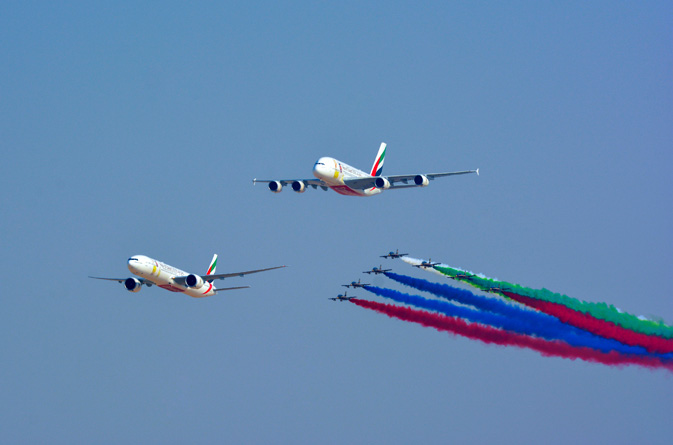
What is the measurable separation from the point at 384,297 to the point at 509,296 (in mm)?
15421

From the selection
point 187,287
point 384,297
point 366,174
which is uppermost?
point 366,174

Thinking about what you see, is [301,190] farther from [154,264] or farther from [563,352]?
[563,352]

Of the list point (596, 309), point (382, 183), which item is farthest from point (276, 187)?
point (596, 309)

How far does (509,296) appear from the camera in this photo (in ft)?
322

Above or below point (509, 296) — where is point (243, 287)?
below

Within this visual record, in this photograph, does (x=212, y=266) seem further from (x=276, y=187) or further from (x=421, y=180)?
(x=421, y=180)

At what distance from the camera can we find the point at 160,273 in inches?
4043

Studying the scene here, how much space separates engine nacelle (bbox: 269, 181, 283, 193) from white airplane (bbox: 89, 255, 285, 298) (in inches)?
378

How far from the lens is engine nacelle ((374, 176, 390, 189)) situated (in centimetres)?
10138

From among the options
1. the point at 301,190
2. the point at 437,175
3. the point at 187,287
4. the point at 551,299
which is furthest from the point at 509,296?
the point at 187,287

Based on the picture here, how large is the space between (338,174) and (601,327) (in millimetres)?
28618

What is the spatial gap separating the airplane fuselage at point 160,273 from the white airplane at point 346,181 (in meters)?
12.8

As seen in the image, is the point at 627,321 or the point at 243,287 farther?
the point at 243,287

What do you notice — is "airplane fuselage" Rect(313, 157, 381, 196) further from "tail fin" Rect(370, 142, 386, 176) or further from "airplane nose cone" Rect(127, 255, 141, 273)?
"airplane nose cone" Rect(127, 255, 141, 273)
